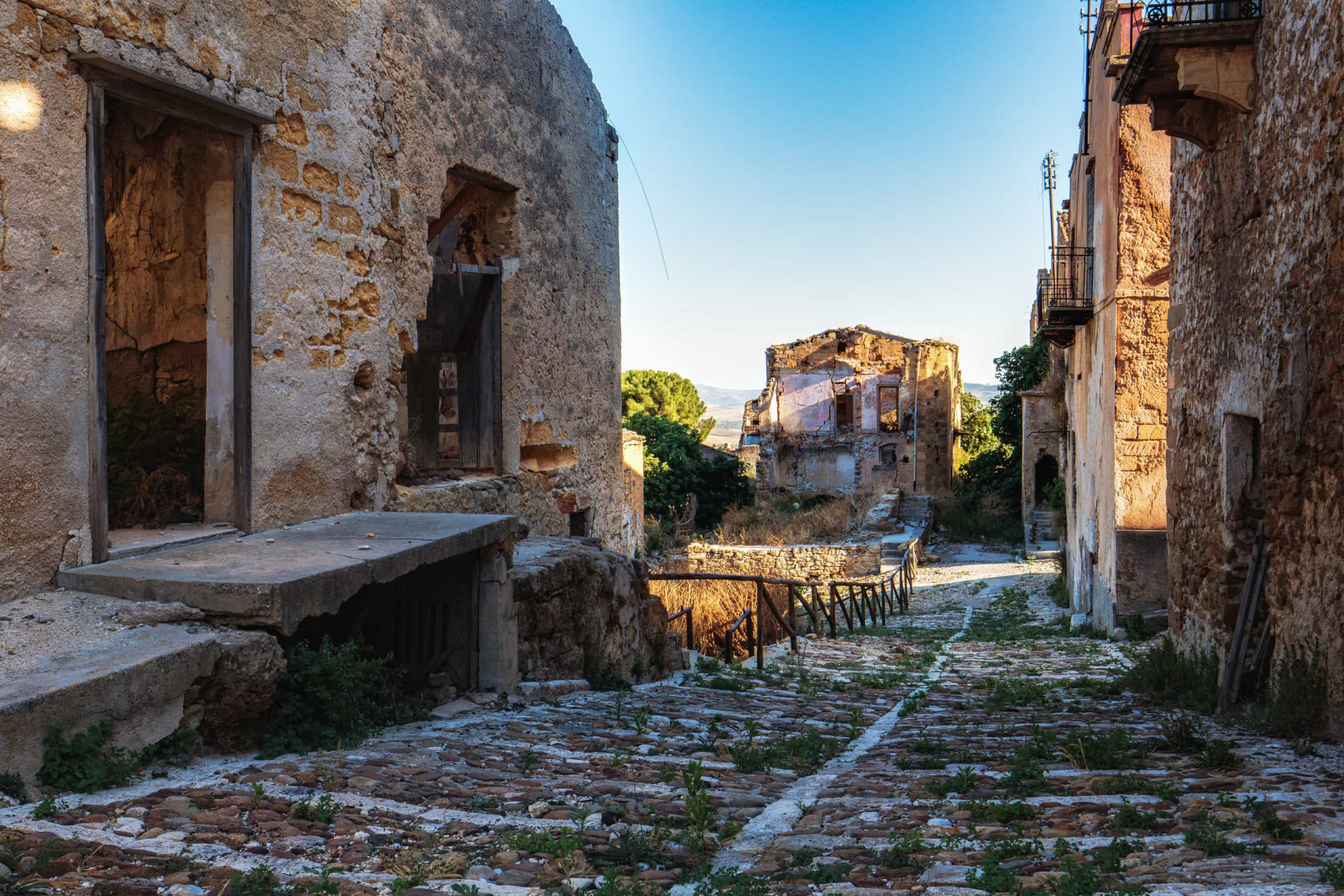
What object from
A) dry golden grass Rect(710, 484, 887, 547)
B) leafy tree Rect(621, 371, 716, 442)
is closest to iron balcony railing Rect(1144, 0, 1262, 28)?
dry golden grass Rect(710, 484, 887, 547)

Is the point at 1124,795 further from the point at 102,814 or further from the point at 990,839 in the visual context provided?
the point at 102,814

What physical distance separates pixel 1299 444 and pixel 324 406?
5.55m

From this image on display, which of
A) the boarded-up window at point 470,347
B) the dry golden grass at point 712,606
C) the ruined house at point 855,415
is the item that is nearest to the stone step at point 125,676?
the boarded-up window at point 470,347

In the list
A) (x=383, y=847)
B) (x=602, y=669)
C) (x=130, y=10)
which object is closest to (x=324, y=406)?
(x=130, y=10)

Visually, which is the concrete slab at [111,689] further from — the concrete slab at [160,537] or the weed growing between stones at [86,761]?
the concrete slab at [160,537]

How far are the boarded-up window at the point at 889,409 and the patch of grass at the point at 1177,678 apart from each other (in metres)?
31.9

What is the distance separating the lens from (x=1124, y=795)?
3943 mm

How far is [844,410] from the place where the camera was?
1629 inches

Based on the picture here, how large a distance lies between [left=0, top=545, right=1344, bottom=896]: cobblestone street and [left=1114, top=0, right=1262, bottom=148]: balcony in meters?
4.03

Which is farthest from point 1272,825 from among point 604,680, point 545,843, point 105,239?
point 105,239

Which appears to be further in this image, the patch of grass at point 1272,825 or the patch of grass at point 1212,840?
the patch of grass at point 1272,825

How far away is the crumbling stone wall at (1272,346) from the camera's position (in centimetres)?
503

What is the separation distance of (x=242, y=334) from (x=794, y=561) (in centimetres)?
1901

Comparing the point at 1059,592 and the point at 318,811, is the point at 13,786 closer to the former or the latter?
the point at 318,811
